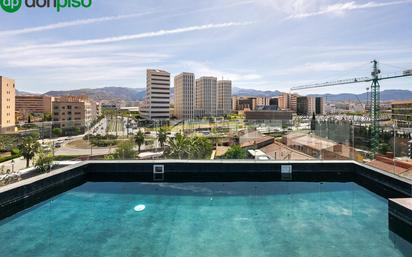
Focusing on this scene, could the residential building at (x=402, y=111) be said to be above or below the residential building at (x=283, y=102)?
below

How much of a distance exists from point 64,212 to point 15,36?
20.5ft

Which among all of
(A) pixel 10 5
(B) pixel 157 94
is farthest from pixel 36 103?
(A) pixel 10 5

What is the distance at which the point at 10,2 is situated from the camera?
6602mm

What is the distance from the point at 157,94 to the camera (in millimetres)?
54156

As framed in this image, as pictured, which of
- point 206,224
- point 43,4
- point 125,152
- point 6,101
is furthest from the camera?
point 6,101

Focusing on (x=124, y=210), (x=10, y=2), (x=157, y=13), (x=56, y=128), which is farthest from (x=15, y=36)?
(x=124, y=210)

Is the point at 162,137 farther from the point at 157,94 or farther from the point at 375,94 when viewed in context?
the point at 157,94

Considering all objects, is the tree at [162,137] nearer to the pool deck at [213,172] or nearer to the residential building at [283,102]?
the pool deck at [213,172]

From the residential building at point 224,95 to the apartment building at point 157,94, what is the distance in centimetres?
2233

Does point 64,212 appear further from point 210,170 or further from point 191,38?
point 191,38

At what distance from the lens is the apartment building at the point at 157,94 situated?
53.8m

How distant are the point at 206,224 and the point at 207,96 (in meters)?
66.8

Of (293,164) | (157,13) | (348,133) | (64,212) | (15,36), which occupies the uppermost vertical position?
(157,13)

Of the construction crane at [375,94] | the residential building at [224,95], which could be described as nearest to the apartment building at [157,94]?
the residential building at [224,95]
